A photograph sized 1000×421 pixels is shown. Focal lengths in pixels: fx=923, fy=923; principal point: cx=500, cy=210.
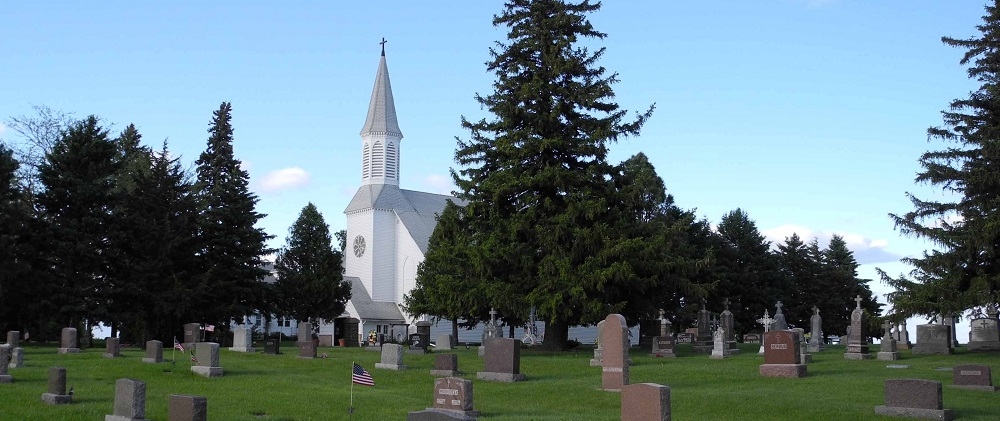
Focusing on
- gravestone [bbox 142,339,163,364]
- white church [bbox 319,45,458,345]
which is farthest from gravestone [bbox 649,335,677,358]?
white church [bbox 319,45,458,345]

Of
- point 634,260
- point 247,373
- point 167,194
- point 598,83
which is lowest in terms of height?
point 247,373

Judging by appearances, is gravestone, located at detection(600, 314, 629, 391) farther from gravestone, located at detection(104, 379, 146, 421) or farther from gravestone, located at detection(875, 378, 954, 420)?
gravestone, located at detection(104, 379, 146, 421)

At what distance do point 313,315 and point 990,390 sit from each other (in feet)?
147

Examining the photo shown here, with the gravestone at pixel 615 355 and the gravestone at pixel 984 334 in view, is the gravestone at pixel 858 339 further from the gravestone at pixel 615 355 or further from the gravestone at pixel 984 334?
the gravestone at pixel 615 355

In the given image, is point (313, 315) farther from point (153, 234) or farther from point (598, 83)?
point (598, 83)

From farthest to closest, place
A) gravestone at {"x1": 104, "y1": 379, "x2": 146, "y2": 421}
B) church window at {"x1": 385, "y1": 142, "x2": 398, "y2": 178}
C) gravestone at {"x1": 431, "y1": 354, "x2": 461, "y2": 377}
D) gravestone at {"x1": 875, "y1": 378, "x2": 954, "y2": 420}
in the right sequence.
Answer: church window at {"x1": 385, "y1": 142, "x2": 398, "y2": 178} → gravestone at {"x1": 431, "y1": 354, "x2": 461, "y2": 377} → gravestone at {"x1": 875, "y1": 378, "x2": 954, "y2": 420} → gravestone at {"x1": 104, "y1": 379, "x2": 146, "y2": 421}

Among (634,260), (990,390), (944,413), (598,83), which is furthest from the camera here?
(598,83)

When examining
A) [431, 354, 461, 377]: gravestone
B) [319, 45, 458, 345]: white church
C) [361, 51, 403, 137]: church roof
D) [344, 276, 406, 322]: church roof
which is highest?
[361, 51, 403, 137]: church roof

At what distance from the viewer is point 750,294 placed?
195 ft

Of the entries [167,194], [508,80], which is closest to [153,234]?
[167,194]

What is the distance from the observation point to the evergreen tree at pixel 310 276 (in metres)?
55.8

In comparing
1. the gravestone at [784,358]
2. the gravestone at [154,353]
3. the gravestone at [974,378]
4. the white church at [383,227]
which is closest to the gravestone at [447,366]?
the gravestone at [784,358]

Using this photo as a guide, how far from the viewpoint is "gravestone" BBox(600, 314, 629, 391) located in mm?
18672

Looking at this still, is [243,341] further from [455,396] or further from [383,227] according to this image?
[383,227]
